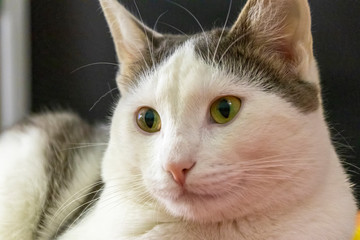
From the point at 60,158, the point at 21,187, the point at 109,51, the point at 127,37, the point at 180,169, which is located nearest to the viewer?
the point at 180,169

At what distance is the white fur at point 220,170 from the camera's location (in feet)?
3.39

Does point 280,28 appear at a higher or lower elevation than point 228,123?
higher

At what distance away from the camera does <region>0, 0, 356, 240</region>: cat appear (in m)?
1.04

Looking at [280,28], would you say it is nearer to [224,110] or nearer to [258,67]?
[258,67]

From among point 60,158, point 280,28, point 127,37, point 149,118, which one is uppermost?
point 280,28

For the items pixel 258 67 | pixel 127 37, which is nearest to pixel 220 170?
pixel 258 67

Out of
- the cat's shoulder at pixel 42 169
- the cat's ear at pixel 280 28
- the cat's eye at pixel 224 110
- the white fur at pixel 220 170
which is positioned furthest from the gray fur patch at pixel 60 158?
the cat's ear at pixel 280 28

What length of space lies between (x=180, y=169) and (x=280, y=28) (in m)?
0.49

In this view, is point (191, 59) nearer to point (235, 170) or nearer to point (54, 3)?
point (235, 170)

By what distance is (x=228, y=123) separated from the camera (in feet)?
3.54

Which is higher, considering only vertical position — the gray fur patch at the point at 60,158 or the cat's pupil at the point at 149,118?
the cat's pupil at the point at 149,118

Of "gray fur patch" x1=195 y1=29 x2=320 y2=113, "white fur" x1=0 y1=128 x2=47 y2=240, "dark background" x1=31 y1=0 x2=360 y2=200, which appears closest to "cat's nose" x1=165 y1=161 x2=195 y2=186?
"gray fur patch" x1=195 y1=29 x2=320 y2=113

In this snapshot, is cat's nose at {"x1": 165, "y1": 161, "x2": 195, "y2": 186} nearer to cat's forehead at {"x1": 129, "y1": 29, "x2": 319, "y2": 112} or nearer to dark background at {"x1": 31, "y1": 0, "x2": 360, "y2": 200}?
cat's forehead at {"x1": 129, "y1": 29, "x2": 319, "y2": 112}

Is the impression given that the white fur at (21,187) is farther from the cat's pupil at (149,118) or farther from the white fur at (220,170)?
the cat's pupil at (149,118)
